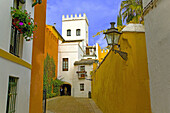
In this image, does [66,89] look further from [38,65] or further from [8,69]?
[8,69]

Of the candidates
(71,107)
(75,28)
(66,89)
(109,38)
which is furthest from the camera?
(75,28)

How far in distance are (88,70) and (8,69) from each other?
22.2 meters

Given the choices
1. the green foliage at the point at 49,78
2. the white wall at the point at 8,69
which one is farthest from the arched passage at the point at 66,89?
the white wall at the point at 8,69

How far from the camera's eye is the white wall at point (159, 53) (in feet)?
9.64

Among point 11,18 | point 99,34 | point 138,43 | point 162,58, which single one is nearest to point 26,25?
point 11,18

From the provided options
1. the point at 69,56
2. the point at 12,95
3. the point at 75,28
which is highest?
the point at 75,28

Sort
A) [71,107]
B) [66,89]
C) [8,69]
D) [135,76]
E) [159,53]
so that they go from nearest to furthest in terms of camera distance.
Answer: [159,53]
[8,69]
[135,76]
[71,107]
[66,89]

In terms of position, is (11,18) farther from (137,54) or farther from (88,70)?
(88,70)

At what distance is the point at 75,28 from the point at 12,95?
112 feet

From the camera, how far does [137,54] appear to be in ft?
14.8

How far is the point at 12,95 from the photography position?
4176mm

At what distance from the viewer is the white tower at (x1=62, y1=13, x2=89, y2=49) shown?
37013mm

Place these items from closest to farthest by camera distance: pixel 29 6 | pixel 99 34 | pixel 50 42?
pixel 29 6
pixel 99 34
pixel 50 42

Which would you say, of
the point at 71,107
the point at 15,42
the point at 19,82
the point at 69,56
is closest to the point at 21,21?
the point at 15,42
